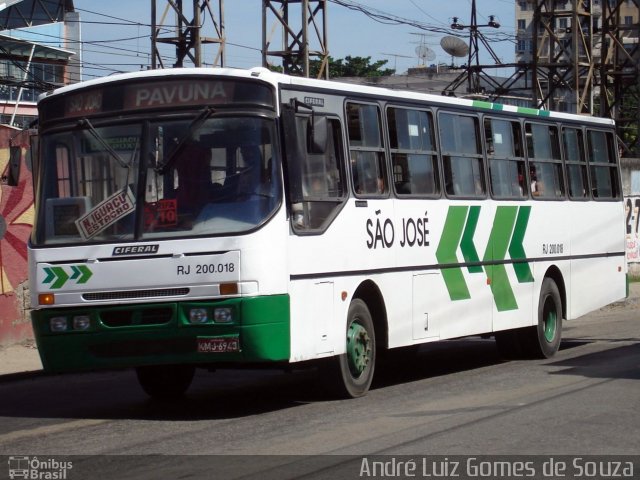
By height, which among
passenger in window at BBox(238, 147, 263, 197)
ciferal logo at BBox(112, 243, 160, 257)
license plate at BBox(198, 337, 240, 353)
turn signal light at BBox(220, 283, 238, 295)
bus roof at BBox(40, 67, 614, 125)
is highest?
bus roof at BBox(40, 67, 614, 125)

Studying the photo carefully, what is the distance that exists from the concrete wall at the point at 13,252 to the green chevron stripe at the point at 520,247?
22.3 feet

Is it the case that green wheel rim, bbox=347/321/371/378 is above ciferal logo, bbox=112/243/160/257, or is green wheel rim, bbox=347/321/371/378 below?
below

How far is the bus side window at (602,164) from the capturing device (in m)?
17.3

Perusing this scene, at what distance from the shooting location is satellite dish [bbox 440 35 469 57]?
47.5 meters

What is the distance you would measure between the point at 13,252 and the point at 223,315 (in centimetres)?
769

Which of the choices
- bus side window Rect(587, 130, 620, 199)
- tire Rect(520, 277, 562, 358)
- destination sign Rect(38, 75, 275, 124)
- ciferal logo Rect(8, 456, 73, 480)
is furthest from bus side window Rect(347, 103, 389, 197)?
bus side window Rect(587, 130, 620, 199)

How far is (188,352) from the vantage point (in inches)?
401

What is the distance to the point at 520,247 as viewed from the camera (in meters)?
15.0

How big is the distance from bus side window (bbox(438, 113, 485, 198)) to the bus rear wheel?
2355 millimetres

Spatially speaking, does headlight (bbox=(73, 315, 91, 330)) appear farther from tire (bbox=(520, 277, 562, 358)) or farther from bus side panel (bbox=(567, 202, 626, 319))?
bus side panel (bbox=(567, 202, 626, 319))

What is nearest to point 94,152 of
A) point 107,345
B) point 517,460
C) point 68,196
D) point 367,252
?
point 68,196

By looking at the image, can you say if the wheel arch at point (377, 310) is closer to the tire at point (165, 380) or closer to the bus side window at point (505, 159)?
the tire at point (165, 380)

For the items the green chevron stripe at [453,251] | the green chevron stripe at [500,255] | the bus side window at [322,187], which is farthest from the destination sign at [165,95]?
the green chevron stripe at [500,255]

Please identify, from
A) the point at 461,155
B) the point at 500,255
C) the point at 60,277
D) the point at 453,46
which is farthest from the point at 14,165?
the point at 453,46
